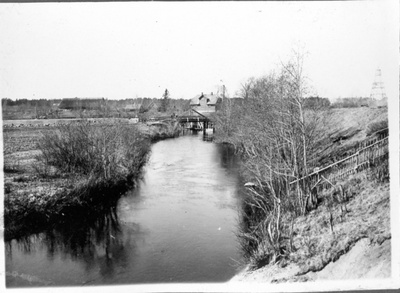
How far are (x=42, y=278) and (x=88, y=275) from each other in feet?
3.11

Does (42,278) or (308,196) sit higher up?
(308,196)

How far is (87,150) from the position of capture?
459 inches

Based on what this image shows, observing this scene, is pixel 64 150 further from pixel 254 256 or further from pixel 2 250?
pixel 254 256

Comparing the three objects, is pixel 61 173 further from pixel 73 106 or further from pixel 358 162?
pixel 358 162

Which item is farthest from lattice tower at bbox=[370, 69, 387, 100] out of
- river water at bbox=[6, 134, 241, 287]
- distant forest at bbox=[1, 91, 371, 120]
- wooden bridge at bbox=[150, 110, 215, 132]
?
wooden bridge at bbox=[150, 110, 215, 132]

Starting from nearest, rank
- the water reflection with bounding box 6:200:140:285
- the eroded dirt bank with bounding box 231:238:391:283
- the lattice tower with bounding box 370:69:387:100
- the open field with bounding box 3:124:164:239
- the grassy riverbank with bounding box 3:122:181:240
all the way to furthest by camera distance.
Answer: the eroded dirt bank with bounding box 231:238:391:283, the lattice tower with bounding box 370:69:387:100, the water reflection with bounding box 6:200:140:285, the open field with bounding box 3:124:164:239, the grassy riverbank with bounding box 3:122:181:240

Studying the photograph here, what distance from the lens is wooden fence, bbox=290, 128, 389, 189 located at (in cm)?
750

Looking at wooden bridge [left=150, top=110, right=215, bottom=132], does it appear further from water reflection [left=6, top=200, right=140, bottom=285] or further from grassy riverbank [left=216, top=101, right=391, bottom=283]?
grassy riverbank [left=216, top=101, right=391, bottom=283]

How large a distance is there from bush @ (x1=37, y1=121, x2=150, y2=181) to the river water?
142cm

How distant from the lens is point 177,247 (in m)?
7.98

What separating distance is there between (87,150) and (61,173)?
51.4 inches

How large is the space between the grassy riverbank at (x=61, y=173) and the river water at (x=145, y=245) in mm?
564

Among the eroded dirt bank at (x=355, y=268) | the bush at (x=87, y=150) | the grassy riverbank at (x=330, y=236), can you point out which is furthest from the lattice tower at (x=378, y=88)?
the bush at (x=87, y=150)

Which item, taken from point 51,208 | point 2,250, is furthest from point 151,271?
point 51,208
